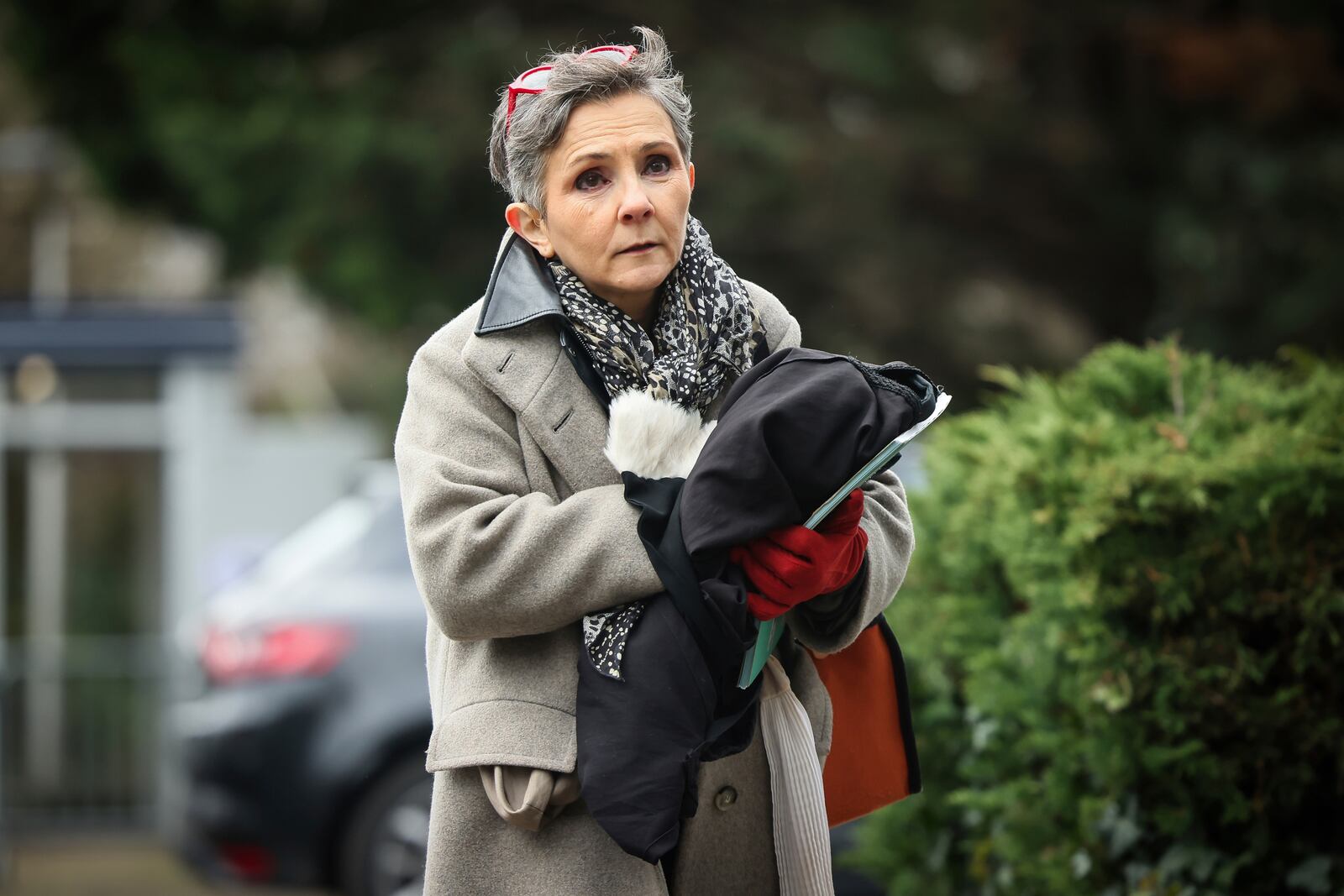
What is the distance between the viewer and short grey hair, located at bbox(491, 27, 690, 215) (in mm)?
2393

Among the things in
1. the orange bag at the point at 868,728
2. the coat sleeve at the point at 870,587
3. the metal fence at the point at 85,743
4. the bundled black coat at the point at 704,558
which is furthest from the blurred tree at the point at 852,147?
the bundled black coat at the point at 704,558

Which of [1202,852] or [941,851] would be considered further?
[941,851]

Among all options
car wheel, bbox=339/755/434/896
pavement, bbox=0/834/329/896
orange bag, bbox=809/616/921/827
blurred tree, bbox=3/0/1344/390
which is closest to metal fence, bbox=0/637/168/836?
pavement, bbox=0/834/329/896

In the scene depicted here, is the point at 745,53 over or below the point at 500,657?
over

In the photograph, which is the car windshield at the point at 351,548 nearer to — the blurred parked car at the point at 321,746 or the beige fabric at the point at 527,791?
the blurred parked car at the point at 321,746

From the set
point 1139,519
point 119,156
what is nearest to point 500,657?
point 1139,519

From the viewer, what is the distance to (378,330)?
12.1 meters

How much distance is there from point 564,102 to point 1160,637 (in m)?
1.70

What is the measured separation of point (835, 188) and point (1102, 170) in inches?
85.0

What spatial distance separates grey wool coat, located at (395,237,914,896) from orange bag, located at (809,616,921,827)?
20 centimetres

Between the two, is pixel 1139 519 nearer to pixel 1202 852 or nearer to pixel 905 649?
pixel 1202 852

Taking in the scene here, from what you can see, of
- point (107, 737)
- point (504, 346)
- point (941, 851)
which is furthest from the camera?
point (107, 737)

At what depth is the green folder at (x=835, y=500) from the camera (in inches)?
87.4

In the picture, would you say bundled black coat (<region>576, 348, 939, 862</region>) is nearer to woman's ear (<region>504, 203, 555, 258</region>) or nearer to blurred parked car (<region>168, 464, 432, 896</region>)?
woman's ear (<region>504, 203, 555, 258</region>)
